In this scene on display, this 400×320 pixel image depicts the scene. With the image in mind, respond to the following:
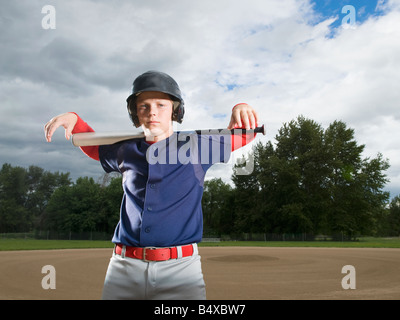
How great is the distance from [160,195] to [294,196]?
156 feet

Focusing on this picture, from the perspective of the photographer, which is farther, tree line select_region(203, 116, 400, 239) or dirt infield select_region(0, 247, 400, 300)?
tree line select_region(203, 116, 400, 239)

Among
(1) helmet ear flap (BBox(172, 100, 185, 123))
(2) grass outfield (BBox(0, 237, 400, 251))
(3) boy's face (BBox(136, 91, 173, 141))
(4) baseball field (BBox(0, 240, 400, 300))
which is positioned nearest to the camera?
(3) boy's face (BBox(136, 91, 173, 141))

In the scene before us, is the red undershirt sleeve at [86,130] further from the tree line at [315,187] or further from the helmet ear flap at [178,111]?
the tree line at [315,187]

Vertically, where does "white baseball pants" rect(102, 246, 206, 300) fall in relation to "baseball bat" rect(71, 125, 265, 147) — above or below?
→ below

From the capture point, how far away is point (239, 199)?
57.0 metres

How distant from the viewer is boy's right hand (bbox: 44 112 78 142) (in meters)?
2.69

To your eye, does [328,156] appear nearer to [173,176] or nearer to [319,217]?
[319,217]

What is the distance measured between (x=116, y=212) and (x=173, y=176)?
55.3m

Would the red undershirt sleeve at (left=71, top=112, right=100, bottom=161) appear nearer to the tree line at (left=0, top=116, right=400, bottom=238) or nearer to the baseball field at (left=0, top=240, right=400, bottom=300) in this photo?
the baseball field at (left=0, top=240, right=400, bottom=300)

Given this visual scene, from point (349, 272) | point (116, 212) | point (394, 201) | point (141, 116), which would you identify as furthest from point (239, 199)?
point (394, 201)

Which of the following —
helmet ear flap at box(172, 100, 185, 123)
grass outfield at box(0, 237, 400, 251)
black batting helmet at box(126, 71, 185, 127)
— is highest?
black batting helmet at box(126, 71, 185, 127)

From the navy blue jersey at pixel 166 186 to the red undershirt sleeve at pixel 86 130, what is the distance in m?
0.34

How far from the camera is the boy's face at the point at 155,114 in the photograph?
280 centimetres

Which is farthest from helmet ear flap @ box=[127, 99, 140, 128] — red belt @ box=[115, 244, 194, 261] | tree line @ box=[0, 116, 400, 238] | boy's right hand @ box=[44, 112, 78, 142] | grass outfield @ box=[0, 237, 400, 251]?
tree line @ box=[0, 116, 400, 238]
